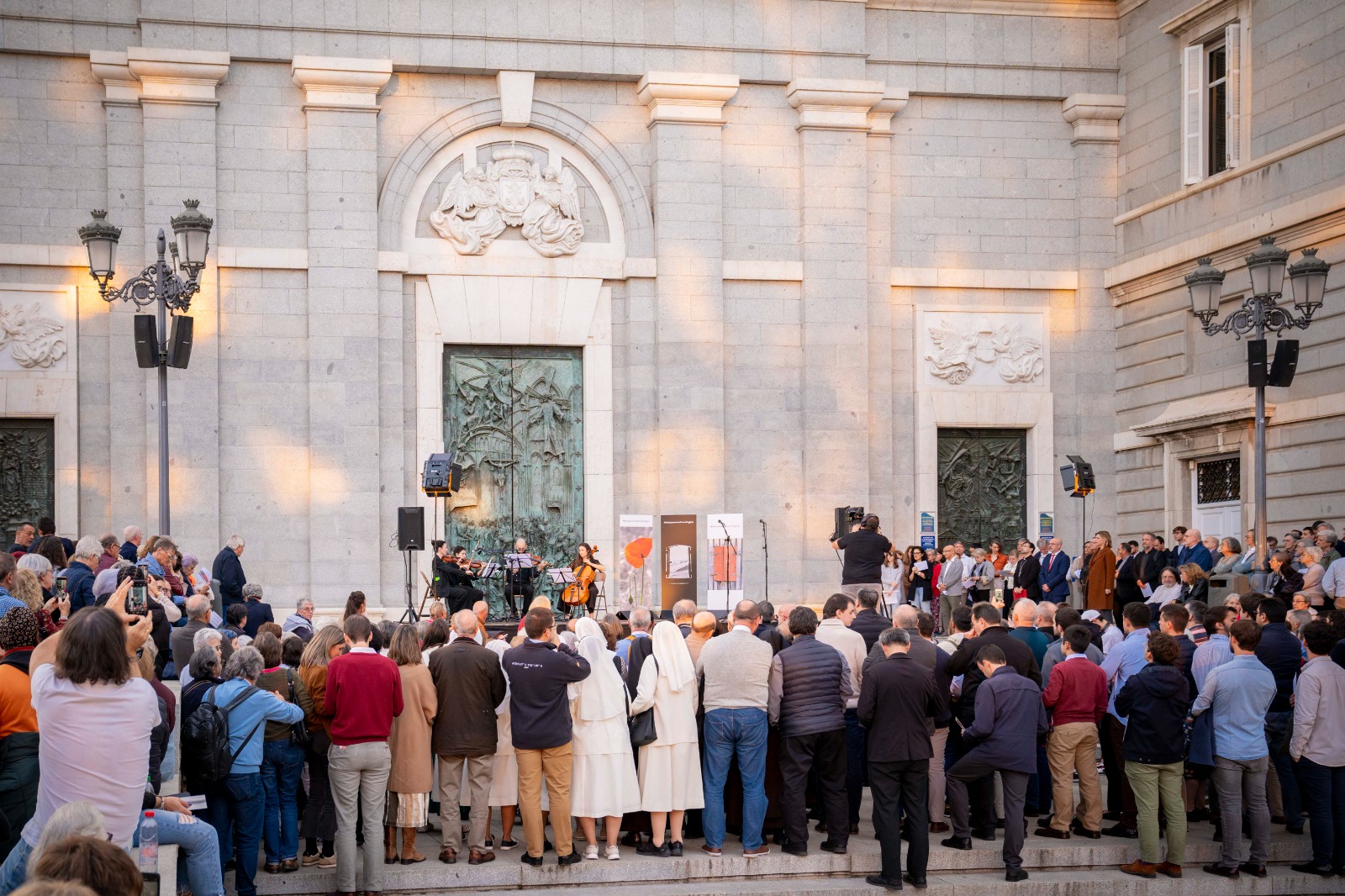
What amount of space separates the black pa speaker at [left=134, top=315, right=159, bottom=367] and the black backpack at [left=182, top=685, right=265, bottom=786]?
23.4ft

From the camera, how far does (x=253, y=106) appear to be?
23547 millimetres

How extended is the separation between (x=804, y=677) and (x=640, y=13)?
51.3ft

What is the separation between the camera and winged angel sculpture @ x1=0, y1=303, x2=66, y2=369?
2258 cm

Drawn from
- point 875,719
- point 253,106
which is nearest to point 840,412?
point 253,106

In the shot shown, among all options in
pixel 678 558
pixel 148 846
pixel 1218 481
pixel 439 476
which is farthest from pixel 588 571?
pixel 148 846

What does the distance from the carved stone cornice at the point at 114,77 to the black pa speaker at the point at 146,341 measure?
8011 millimetres

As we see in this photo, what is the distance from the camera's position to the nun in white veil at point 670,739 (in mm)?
11758

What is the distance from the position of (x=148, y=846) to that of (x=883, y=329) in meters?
19.6

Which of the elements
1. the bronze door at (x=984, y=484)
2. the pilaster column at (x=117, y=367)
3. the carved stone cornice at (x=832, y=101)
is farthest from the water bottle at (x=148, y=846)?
the bronze door at (x=984, y=484)

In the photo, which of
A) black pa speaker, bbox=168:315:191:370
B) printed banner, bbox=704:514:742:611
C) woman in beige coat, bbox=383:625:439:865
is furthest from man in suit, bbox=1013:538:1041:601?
woman in beige coat, bbox=383:625:439:865

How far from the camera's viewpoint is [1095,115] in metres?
26.2

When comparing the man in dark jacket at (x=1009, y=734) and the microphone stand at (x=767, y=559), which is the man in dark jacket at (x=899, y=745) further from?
the microphone stand at (x=767, y=559)

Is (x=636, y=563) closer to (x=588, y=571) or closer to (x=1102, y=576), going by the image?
(x=588, y=571)

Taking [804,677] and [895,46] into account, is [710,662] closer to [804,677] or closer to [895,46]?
[804,677]
